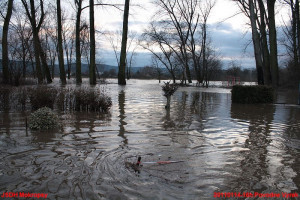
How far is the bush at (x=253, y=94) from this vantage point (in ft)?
41.4

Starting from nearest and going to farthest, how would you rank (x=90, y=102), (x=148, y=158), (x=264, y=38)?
(x=148, y=158)
(x=90, y=102)
(x=264, y=38)

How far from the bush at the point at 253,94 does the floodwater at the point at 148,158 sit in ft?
17.6

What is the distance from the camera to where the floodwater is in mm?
3260

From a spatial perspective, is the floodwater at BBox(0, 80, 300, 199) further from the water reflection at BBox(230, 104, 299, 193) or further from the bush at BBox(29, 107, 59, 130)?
the bush at BBox(29, 107, 59, 130)

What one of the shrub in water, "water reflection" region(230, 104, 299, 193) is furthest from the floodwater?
the shrub in water

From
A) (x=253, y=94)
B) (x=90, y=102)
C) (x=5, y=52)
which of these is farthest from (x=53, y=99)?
(x=5, y=52)

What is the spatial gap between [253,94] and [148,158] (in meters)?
9.71

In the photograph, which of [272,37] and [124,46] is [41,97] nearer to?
[272,37]

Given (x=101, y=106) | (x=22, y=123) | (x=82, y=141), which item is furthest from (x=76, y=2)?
(x=82, y=141)

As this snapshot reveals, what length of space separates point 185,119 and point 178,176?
15.0ft

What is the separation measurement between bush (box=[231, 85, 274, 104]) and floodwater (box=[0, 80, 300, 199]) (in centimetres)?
537

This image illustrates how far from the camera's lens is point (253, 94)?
12.6 meters

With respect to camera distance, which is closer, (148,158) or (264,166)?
(264,166)

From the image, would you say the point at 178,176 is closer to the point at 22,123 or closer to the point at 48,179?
the point at 48,179
